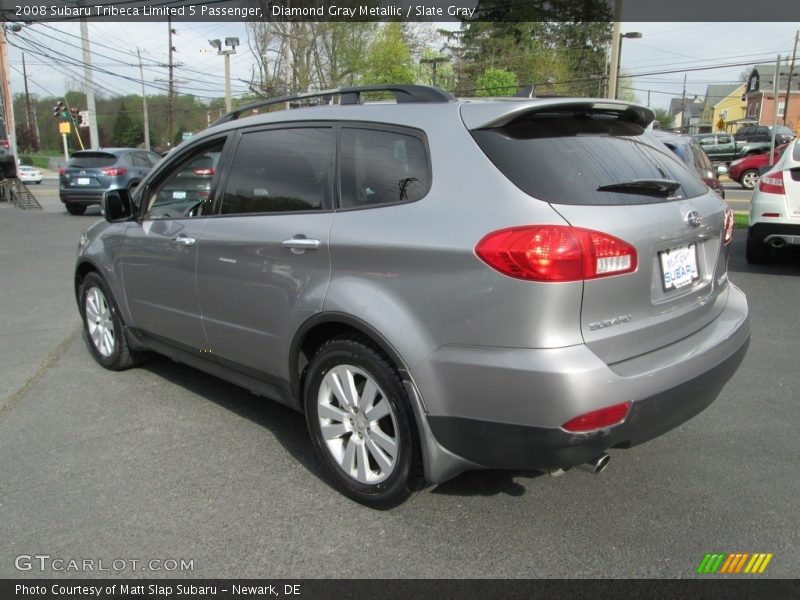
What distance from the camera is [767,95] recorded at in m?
71.8

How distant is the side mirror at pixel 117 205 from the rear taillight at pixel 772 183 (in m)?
6.72

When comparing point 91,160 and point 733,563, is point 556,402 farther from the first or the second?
point 91,160

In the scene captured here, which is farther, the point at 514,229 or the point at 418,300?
the point at 418,300

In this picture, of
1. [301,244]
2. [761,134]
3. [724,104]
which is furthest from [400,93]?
[724,104]

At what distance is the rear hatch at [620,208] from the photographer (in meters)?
2.37

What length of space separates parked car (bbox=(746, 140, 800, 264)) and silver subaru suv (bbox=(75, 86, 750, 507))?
15.6 ft

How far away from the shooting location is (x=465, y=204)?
2.44 metres

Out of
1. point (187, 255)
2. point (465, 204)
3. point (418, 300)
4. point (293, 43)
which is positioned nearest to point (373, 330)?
point (418, 300)

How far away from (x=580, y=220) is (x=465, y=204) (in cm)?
42

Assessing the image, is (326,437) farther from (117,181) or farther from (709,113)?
(709,113)

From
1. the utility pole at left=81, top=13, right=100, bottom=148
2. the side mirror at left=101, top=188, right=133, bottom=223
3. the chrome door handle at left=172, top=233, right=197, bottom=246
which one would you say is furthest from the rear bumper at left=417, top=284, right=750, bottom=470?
the utility pole at left=81, top=13, right=100, bottom=148

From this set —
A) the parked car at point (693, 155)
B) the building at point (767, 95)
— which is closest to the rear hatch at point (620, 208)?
the parked car at point (693, 155)

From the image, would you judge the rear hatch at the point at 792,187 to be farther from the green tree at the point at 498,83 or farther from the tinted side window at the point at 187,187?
the green tree at the point at 498,83

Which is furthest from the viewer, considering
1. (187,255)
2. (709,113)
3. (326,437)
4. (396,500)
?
(709,113)
